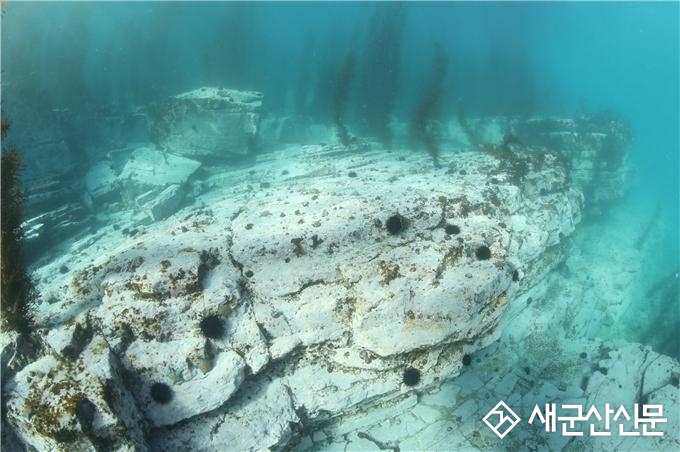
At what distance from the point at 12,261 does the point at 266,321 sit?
9785mm

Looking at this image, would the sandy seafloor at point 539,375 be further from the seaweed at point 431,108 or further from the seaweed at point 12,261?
the seaweed at point 12,261

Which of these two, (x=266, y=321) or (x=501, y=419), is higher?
(x=266, y=321)

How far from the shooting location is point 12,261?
568 inches

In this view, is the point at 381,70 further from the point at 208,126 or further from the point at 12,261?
the point at 12,261

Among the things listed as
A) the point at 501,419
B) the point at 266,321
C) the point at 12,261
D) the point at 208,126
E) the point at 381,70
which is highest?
the point at 381,70

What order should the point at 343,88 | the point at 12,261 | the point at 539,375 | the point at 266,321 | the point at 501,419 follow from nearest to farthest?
the point at 12,261, the point at 266,321, the point at 501,419, the point at 539,375, the point at 343,88

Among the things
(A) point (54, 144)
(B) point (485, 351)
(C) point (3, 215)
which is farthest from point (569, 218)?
(A) point (54, 144)

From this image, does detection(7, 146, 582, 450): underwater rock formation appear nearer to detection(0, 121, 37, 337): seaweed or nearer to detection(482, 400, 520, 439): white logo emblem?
detection(0, 121, 37, 337): seaweed

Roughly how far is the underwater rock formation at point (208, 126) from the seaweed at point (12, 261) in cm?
2232

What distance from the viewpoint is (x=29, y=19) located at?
43.1 meters

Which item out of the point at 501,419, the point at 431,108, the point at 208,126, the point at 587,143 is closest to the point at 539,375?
the point at 501,419

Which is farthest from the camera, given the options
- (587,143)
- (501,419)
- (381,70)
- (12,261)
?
(381,70)

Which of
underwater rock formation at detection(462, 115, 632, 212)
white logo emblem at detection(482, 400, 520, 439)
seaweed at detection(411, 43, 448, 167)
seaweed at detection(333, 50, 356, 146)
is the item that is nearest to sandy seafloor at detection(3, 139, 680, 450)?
white logo emblem at detection(482, 400, 520, 439)

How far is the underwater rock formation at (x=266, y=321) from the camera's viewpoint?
1380 cm
